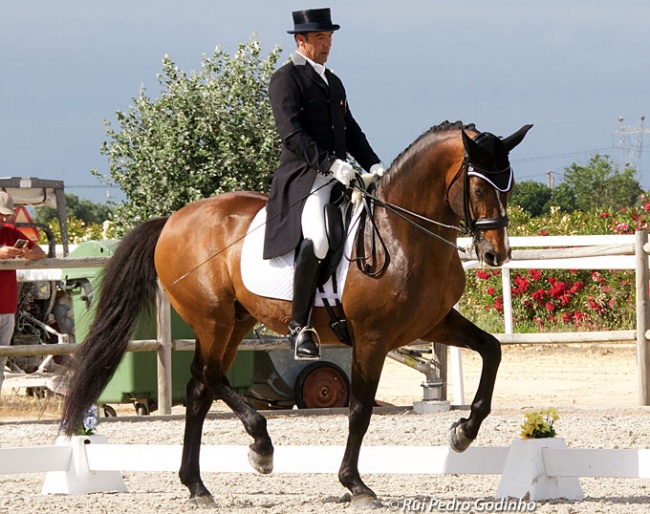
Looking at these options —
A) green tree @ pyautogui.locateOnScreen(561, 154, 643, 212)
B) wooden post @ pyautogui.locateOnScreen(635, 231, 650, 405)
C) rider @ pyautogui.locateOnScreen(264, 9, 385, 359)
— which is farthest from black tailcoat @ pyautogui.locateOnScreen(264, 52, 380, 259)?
green tree @ pyautogui.locateOnScreen(561, 154, 643, 212)

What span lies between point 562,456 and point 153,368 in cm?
481

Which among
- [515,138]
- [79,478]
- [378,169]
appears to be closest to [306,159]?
[378,169]

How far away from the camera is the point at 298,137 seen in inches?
240

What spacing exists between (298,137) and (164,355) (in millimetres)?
3945

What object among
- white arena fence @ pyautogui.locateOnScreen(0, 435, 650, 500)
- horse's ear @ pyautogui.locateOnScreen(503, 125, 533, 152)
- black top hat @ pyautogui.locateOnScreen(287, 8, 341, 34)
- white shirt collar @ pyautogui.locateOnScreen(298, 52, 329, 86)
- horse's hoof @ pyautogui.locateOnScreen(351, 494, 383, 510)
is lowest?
horse's hoof @ pyautogui.locateOnScreen(351, 494, 383, 510)

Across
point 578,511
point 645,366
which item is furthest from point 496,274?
point 578,511

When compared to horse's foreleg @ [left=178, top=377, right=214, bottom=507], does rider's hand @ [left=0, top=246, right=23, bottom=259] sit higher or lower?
Result: higher

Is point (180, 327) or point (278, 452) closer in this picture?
point (278, 452)

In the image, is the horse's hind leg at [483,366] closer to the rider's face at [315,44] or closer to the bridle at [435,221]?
the bridle at [435,221]

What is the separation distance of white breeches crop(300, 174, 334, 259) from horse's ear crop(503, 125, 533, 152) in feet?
3.24

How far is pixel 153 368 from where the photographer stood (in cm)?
990

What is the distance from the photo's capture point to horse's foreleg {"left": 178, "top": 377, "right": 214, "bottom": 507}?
6.32 metres

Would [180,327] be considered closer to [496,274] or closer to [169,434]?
[169,434]

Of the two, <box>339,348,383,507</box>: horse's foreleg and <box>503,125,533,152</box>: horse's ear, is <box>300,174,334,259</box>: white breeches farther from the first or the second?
<box>503,125,533,152</box>: horse's ear
